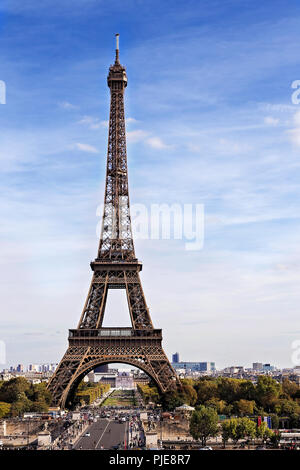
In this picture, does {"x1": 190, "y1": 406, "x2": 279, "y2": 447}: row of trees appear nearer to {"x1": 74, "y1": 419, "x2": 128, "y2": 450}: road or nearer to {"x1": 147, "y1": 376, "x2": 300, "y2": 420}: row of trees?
{"x1": 74, "y1": 419, "x2": 128, "y2": 450}: road

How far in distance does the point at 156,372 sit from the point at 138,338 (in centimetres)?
485

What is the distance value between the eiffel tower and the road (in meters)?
6.10

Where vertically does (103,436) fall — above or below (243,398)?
below

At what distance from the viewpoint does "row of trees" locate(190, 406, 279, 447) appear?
192ft

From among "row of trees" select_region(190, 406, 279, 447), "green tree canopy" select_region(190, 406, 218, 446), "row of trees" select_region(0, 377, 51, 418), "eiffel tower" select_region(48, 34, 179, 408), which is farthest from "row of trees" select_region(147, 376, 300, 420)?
"green tree canopy" select_region(190, 406, 218, 446)

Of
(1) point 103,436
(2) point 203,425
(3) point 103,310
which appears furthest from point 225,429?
(3) point 103,310

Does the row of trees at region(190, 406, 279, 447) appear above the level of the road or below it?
above

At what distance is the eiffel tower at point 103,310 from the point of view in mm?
78688

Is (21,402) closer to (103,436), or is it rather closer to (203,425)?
(103,436)

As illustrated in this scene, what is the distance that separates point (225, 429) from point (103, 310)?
29.0 meters

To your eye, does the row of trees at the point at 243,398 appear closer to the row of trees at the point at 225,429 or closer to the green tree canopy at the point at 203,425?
the row of trees at the point at 225,429

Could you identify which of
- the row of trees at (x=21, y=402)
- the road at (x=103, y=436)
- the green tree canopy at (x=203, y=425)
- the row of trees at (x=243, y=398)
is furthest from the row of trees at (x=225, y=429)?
the row of trees at (x=21, y=402)

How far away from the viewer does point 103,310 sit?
83.4 m
